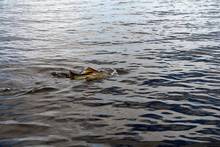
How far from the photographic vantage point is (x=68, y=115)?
20.1 feet

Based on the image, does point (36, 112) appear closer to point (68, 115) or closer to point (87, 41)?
point (68, 115)

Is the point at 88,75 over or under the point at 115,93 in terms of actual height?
over

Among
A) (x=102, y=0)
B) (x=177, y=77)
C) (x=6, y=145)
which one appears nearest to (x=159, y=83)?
Result: (x=177, y=77)

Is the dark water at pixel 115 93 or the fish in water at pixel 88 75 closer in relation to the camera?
the dark water at pixel 115 93

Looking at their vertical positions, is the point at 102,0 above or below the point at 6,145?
above

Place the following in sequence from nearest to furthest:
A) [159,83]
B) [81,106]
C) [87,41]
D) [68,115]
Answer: [68,115] < [81,106] < [159,83] < [87,41]

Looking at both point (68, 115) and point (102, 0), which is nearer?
point (68, 115)

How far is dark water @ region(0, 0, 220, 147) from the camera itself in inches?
210

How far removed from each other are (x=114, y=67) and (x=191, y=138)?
4677mm

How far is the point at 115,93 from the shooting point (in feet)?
24.2

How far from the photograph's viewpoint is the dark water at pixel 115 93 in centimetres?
534

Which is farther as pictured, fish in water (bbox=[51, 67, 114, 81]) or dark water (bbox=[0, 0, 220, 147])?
fish in water (bbox=[51, 67, 114, 81])

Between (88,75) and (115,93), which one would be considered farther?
(88,75)

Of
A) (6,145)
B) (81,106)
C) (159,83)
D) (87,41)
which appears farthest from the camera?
(87,41)
